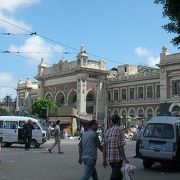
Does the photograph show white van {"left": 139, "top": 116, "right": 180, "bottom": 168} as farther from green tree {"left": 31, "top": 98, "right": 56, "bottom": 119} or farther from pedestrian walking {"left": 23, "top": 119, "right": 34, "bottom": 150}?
green tree {"left": 31, "top": 98, "right": 56, "bottom": 119}

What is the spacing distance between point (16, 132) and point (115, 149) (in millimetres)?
20995

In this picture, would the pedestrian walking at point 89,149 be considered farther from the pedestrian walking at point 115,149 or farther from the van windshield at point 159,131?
the van windshield at point 159,131

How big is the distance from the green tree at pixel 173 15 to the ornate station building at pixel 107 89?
57471mm

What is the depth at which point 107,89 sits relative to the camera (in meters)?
90.7

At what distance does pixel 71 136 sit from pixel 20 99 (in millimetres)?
55457

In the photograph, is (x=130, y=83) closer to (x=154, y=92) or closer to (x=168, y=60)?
(x=154, y=92)

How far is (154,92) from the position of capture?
79.8 m

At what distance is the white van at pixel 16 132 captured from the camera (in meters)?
30.5

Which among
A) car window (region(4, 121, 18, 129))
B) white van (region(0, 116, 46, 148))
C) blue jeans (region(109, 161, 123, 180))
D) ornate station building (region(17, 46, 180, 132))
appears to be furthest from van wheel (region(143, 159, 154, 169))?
ornate station building (region(17, 46, 180, 132))

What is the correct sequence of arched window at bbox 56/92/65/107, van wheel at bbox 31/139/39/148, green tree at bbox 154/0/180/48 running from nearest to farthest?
green tree at bbox 154/0/180/48, van wheel at bbox 31/139/39/148, arched window at bbox 56/92/65/107

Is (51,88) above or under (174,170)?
above

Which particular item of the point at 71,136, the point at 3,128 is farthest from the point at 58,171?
the point at 71,136

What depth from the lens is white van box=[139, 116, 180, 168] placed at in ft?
53.8

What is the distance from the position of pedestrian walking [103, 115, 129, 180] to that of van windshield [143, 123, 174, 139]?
6.61 m
